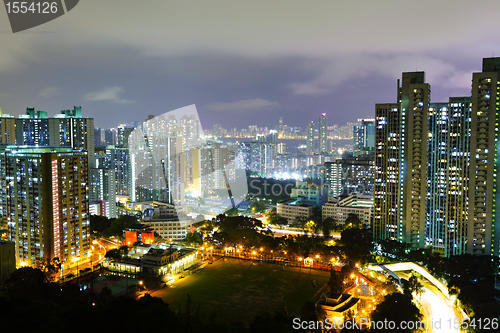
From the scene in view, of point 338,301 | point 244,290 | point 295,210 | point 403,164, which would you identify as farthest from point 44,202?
point 403,164

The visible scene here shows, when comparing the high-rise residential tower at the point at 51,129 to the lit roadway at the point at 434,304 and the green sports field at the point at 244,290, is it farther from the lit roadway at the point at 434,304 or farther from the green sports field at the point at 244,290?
the lit roadway at the point at 434,304

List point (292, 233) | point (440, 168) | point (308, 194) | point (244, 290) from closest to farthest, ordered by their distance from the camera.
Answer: point (244, 290) → point (440, 168) → point (292, 233) → point (308, 194)

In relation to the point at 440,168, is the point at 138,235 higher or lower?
lower

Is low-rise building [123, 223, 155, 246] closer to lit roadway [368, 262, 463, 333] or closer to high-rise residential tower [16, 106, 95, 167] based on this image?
lit roadway [368, 262, 463, 333]

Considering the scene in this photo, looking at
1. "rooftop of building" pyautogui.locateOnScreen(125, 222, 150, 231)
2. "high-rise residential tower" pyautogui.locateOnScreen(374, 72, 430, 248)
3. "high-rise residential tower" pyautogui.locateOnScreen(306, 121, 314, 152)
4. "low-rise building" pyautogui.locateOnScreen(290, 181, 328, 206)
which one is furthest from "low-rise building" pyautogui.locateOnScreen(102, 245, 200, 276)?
"high-rise residential tower" pyautogui.locateOnScreen(306, 121, 314, 152)

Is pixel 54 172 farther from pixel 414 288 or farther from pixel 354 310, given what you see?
pixel 414 288

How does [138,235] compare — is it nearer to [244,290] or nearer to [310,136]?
[244,290]

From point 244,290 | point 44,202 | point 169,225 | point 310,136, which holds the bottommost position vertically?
point 244,290
